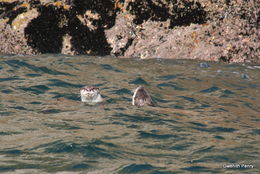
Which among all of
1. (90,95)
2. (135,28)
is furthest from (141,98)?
(135,28)

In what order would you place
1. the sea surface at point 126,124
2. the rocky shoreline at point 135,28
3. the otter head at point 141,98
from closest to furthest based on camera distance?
1. the sea surface at point 126,124
2. the otter head at point 141,98
3. the rocky shoreline at point 135,28

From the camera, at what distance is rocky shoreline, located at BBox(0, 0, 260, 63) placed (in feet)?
59.1

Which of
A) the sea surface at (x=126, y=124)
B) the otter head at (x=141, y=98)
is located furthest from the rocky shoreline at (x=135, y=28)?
the otter head at (x=141, y=98)

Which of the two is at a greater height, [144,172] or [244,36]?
[244,36]

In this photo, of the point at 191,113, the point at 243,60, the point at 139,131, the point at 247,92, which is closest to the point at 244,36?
the point at 243,60

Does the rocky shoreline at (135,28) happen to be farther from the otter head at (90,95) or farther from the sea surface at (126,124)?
the otter head at (90,95)

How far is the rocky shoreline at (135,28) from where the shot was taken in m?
18.0

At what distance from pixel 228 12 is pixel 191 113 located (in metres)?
11.8

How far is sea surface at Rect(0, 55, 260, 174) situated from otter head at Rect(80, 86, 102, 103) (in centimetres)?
19

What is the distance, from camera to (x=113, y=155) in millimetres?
5086

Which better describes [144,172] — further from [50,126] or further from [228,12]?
[228,12]

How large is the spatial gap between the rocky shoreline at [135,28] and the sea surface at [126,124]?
5.32 meters

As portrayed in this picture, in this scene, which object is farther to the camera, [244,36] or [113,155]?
[244,36]

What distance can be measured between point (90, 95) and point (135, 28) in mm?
11581
